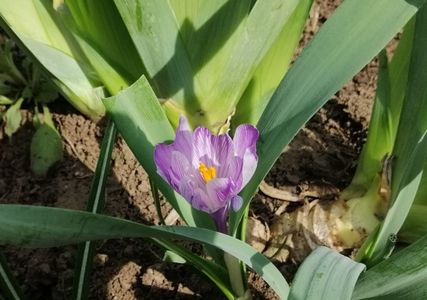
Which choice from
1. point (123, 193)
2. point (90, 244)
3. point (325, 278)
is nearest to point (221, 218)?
point (325, 278)

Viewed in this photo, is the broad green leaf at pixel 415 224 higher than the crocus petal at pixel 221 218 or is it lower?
lower

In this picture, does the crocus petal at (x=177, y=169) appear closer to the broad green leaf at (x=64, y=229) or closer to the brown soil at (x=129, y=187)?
the broad green leaf at (x=64, y=229)

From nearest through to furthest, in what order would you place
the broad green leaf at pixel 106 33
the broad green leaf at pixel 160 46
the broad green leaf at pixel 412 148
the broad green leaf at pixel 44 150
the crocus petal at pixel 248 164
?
the crocus petal at pixel 248 164 < the broad green leaf at pixel 412 148 < the broad green leaf at pixel 160 46 < the broad green leaf at pixel 106 33 < the broad green leaf at pixel 44 150

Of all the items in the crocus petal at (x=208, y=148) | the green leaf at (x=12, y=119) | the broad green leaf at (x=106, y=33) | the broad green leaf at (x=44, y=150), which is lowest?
the crocus petal at (x=208, y=148)

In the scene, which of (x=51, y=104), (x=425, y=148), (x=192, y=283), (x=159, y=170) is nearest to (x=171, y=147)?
(x=159, y=170)

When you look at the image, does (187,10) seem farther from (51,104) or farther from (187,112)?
(51,104)

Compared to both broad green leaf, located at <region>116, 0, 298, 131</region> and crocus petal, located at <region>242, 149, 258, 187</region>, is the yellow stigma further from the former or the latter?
broad green leaf, located at <region>116, 0, 298, 131</region>

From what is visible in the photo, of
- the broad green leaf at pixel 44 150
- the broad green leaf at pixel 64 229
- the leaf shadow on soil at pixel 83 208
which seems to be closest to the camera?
the broad green leaf at pixel 64 229

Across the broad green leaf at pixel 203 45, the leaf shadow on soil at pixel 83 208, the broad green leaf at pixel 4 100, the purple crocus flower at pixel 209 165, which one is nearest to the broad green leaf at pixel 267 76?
the broad green leaf at pixel 203 45
